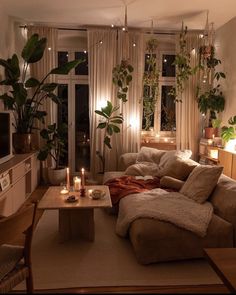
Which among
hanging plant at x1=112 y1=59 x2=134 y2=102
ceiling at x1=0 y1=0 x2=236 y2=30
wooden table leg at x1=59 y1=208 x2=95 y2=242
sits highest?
ceiling at x1=0 y1=0 x2=236 y2=30

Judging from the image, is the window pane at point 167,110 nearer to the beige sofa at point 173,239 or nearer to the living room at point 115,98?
the living room at point 115,98

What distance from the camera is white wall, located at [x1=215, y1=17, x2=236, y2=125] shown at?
4.85 m

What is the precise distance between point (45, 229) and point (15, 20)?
3.87 metres

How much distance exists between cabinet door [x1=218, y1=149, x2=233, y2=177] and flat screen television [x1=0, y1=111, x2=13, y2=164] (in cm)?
328

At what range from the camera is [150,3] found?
14.1 feet

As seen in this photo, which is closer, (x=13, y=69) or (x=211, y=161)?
(x=13, y=69)

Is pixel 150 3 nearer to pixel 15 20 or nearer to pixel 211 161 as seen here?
pixel 15 20

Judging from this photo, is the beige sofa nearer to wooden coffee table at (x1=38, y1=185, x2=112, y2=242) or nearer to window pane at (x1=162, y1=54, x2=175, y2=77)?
wooden coffee table at (x1=38, y1=185, x2=112, y2=242)

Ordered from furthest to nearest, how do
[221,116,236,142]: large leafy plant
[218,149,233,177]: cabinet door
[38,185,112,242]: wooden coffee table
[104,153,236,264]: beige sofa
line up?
1. [221,116,236,142]: large leafy plant
2. [218,149,233,177]: cabinet door
3. [38,185,112,242]: wooden coffee table
4. [104,153,236,264]: beige sofa

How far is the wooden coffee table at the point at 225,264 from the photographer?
3.74 ft

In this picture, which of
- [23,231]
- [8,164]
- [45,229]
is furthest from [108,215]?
[23,231]

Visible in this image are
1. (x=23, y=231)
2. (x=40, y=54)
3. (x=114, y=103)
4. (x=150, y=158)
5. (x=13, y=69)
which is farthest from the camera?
(x=114, y=103)

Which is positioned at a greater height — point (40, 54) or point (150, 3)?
point (150, 3)

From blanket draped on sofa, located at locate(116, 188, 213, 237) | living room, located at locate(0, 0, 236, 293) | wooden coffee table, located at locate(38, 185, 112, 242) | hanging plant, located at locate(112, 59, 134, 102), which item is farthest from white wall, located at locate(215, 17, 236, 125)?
wooden coffee table, located at locate(38, 185, 112, 242)
